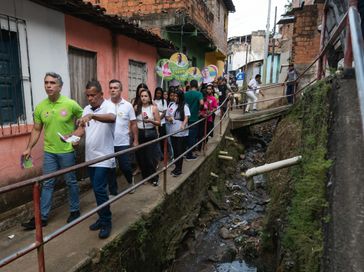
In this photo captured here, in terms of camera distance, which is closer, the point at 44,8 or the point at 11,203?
the point at 11,203

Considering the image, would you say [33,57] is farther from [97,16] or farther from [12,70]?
[97,16]

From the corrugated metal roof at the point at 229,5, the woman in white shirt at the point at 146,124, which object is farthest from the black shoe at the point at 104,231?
the corrugated metal roof at the point at 229,5

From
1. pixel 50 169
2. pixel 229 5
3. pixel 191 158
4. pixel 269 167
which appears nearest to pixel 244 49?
pixel 229 5

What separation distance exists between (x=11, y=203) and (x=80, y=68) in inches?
105

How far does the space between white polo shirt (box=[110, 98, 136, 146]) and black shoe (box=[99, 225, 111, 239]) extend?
→ 1442mm

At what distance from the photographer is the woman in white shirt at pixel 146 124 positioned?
15.8 ft

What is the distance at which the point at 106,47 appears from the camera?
6.19 meters

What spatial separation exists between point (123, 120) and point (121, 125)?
3.7 inches

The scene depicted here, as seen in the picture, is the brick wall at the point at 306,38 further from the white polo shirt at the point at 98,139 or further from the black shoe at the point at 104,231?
the black shoe at the point at 104,231

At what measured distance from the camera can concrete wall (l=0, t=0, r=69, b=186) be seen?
3.83m

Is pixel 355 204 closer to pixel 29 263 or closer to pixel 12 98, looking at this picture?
pixel 29 263

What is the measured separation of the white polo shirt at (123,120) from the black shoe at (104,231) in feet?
4.73

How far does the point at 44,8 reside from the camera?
4367 millimetres

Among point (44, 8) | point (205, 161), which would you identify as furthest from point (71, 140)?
point (205, 161)
